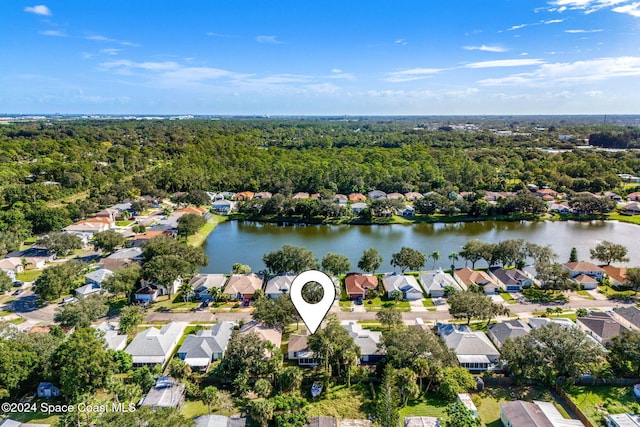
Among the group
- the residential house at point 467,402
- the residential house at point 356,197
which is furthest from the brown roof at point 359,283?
the residential house at point 356,197

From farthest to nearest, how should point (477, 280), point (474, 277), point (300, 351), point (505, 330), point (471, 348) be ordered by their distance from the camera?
point (474, 277) < point (477, 280) < point (505, 330) < point (300, 351) < point (471, 348)

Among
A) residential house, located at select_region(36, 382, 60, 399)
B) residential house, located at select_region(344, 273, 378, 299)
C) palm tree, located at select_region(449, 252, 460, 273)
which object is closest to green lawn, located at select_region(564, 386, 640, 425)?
residential house, located at select_region(344, 273, 378, 299)

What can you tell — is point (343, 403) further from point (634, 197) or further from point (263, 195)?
point (634, 197)

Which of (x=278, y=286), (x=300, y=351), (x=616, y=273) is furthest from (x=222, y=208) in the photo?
(x=616, y=273)

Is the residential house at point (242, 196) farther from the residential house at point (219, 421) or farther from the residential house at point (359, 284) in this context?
the residential house at point (219, 421)

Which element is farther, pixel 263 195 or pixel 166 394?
pixel 263 195

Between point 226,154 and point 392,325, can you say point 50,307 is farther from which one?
point 226,154

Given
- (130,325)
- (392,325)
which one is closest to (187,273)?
(130,325)
